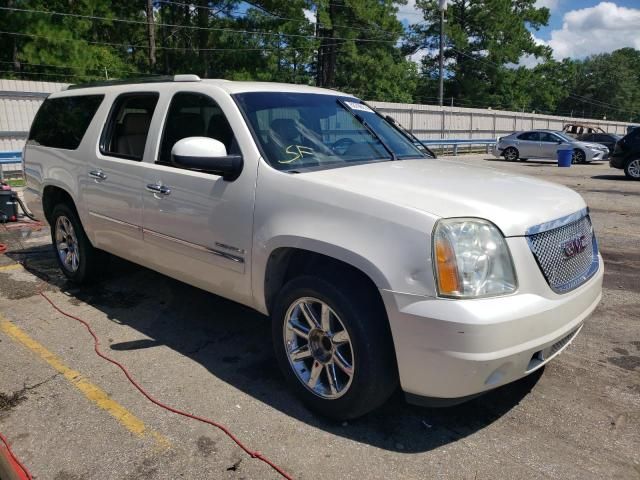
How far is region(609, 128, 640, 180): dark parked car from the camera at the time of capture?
15.3m

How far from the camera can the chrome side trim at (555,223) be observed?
2.76 meters

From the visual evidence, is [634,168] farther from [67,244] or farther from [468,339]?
[468,339]

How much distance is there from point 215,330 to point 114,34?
31.0 meters

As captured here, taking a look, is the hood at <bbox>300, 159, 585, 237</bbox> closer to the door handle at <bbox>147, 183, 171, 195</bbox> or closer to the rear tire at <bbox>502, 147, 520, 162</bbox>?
the door handle at <bbox>147, 183, 171, 195</bbox>

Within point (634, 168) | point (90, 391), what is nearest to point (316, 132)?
point (90, 391)

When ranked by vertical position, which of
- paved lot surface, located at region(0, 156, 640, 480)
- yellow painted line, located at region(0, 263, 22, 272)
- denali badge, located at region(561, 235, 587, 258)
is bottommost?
paved lot surface, located at region(0, 156, 640, 480)

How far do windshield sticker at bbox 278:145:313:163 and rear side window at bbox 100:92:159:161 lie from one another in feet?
4.58

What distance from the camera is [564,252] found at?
2.98 meters

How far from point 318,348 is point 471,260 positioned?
41.9 inches

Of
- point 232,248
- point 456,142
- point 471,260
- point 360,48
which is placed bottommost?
point 232,248

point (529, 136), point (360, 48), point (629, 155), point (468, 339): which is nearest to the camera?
point (468, 339)

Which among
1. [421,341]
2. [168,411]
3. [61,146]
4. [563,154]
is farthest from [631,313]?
[563,154]

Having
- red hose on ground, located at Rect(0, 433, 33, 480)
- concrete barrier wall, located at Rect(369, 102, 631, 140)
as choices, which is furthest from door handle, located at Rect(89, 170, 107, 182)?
concrete barrier wall, located at Rect(369, 102, 631, 140)

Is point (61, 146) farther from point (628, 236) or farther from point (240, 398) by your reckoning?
point (628, 236)
